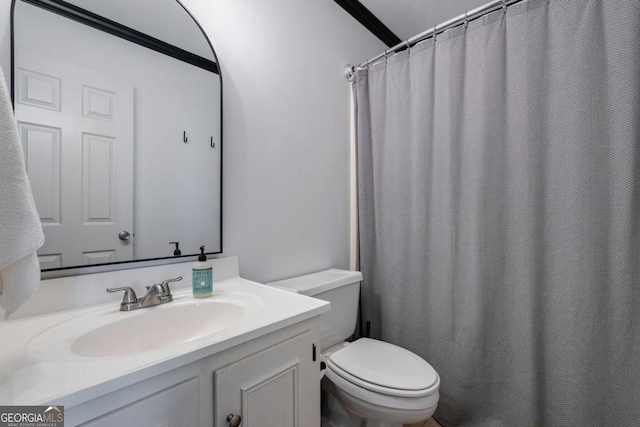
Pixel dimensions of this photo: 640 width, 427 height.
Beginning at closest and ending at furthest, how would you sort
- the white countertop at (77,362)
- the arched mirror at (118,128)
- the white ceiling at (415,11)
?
1. the white countertop at (77,362)
2. the arched mirror at (118,128)
3. the white ceiling at (415,11)

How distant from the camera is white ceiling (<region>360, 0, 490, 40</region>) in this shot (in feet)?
5.52

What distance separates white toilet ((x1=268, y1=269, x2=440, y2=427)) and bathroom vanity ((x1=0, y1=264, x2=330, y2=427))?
0.26 metres

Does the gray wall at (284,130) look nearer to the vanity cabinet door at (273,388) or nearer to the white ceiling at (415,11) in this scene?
the white ceiling at (415,11)

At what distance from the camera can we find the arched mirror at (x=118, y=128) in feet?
2.55

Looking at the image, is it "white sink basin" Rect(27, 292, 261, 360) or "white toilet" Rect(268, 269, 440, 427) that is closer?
"white sink basin" Rect(27, 292, 261, 360)

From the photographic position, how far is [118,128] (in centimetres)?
91

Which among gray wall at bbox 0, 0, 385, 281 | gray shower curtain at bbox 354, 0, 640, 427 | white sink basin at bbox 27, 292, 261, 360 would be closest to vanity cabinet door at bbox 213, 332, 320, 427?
white sink basin at bbox 27, 292, 261, 360

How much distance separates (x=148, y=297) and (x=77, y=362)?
33 centimetres

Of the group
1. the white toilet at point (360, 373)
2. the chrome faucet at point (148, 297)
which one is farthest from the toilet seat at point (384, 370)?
the chrome faucet at point (148, 297)

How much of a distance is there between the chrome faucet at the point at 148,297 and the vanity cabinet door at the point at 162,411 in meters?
0.38

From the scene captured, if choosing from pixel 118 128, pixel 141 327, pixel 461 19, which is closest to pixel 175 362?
pixel 141 327

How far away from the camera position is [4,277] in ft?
1.82

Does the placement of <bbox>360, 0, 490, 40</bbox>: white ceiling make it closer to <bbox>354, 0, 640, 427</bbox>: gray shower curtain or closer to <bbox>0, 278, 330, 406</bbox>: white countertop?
<bbox>354, 0, 640, 427</bbox>: gray shower curtain

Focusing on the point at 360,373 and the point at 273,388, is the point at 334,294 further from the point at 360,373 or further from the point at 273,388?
the point at 273,388
